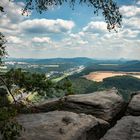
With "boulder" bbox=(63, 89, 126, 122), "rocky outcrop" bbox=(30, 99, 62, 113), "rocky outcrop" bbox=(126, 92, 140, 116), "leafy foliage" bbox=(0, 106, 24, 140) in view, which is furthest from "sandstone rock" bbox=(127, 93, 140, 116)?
"leafy foliage" bbox=(0, 106, 24, 140)

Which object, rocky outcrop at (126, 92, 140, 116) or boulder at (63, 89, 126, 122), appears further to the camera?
boulder at (63, 89, 126, 122)

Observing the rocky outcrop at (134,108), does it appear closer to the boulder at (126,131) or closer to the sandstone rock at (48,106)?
the boulder at (126,131)

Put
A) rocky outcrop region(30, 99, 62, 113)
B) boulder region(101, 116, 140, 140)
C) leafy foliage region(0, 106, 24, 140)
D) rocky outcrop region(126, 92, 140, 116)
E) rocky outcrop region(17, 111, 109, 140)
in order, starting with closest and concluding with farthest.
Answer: leafy foliage region(0, 106, 24, 140) < boulder region(101, 116, 140, 140) < rocky outcrop region(17, 111, 109, 140) < rocky outcrop region(126, 92, 140, 116) < rocky outcrop region(30, 99, 62, 113)

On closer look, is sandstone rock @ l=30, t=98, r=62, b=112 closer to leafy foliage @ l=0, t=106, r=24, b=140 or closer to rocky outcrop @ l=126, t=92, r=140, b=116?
rocky outcrop @ l=126, t=92, r=140, b=116

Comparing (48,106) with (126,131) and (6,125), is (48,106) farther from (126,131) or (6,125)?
(6,125)

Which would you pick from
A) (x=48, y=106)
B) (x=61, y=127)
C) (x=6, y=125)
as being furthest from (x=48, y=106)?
(x=6, y=125)

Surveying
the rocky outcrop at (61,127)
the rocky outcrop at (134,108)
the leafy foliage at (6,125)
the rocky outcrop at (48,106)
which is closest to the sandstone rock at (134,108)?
the rocky outcrop at (134,108)
